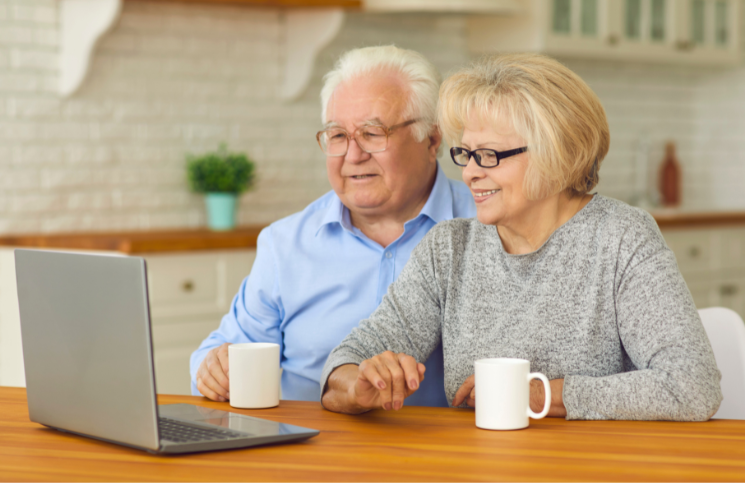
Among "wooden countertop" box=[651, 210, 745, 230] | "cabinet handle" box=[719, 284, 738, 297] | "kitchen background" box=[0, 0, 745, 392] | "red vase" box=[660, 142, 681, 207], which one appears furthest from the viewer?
"red vase" box=[660, 142, 681, 207]

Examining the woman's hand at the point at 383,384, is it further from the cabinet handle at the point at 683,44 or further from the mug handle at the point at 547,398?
the cabinet handle at the point at 683,44

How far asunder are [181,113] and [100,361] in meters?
2.56

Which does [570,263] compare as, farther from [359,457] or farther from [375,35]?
[375,35]

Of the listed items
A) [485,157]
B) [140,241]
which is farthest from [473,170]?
[140,241]

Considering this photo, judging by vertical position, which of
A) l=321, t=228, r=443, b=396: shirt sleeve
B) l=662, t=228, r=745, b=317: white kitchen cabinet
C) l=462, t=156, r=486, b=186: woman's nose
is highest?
l=462, t=156, r=486, b=186: woman's nose

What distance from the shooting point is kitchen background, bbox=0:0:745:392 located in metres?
3.13

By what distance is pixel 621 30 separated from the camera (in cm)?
443

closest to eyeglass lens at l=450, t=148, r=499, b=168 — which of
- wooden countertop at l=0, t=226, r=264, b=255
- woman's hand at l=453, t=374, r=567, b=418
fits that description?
woman's hand at l=453, t=374, r=567, b=418

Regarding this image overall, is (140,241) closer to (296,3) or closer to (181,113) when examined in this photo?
(181,113)

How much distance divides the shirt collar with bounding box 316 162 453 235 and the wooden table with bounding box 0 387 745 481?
665 mm

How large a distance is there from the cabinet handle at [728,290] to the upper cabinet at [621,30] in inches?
48.0

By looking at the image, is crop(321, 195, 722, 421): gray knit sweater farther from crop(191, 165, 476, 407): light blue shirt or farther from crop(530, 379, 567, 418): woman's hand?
crop(191, 165, 476, 407): light blue shirt

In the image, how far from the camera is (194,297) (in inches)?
116

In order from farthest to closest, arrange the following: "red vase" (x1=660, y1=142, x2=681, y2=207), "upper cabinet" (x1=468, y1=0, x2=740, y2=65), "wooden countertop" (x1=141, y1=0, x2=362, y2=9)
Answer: "red vase" (x1=660, y1=142, x2=681, y2=207) < "upper cabinet" (x1=468, y1=0, x2=740, y2=65) < "wooden countertop" (x1=141, y1=0, x2=362, y2=9)
